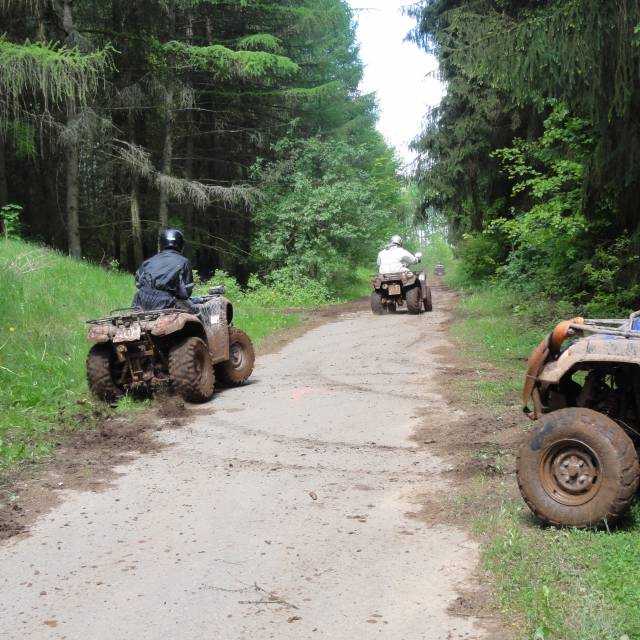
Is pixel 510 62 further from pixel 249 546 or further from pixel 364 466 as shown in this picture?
pixel 249 546

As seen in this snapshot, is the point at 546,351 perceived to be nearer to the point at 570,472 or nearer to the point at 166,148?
the point at 570,472

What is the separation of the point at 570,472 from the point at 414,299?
47.1ft

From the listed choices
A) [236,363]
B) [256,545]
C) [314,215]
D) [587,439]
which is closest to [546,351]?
[587,439]

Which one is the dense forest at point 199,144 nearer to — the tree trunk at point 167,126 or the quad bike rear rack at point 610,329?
the tree trunk at point 167,126

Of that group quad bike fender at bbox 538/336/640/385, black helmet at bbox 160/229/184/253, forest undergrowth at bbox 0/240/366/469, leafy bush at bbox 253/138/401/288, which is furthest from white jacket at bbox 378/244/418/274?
quad bike fender at bbox 538/336/640/385

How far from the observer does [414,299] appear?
738 inches

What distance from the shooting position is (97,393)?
8.94 meters

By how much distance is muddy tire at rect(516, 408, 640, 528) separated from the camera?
4.28m

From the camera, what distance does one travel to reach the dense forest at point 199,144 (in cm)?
2203

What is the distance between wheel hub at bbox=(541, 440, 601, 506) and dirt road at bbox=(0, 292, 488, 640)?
2.10 ft

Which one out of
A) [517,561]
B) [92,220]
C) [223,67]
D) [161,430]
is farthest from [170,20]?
[517,561]

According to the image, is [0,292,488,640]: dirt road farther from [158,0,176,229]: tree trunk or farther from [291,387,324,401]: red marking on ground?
[158,0,176,229]: tree trunk

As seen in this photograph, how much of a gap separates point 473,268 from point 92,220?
572 inches

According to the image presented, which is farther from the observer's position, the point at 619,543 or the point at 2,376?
the point at 2,376
